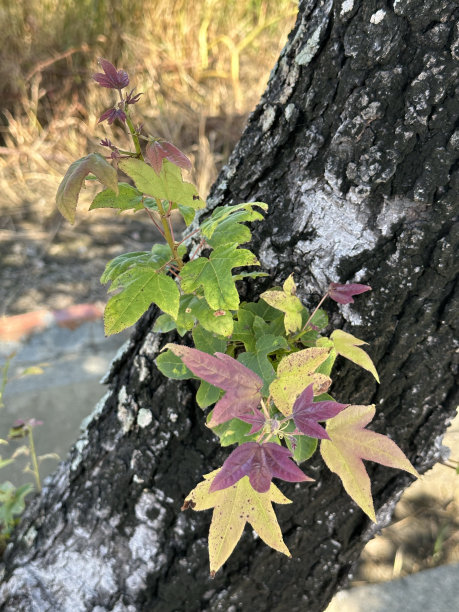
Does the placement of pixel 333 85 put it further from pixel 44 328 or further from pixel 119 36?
pixel 119 36

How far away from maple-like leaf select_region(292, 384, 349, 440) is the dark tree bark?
32 cm

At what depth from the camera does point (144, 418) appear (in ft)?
3.43

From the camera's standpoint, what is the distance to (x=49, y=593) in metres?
1.15

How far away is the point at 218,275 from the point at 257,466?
0.26 m

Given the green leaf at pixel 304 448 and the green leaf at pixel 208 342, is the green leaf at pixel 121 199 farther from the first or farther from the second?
the green leaf at pixel 304 448

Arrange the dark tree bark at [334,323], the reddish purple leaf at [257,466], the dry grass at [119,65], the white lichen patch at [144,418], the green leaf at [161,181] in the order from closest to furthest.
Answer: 1. the reddish purple leaf at [257,466]
2. the green leaf at [161,181]
3. the dark tree bark at [334,323]
4. the white lichen patch at [144,418]
5. the dry grass at [119,65]

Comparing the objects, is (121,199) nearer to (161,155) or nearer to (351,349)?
(161,155)

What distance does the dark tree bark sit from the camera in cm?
78

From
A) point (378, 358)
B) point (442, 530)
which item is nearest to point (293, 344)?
point (378, 358)

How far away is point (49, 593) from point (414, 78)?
1.20 m

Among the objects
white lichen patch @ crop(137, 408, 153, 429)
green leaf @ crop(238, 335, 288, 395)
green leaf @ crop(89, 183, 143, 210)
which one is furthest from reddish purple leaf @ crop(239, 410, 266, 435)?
white lichen patch @ crop(137, 408, 153, 429)

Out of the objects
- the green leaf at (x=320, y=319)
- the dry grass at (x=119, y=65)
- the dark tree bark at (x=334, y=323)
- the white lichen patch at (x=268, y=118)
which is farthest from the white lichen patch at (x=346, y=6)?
the dry grass at (x=119, y=65)

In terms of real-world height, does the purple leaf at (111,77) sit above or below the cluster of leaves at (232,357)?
above

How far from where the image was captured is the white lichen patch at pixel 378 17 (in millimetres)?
759
